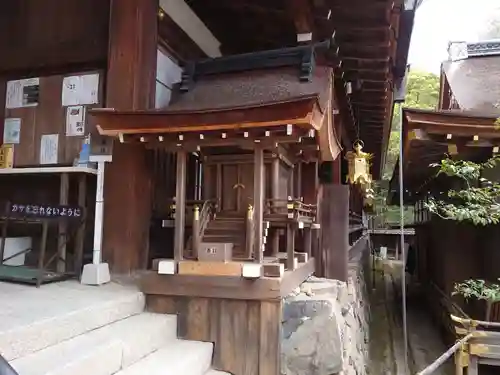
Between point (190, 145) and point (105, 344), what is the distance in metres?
2.19

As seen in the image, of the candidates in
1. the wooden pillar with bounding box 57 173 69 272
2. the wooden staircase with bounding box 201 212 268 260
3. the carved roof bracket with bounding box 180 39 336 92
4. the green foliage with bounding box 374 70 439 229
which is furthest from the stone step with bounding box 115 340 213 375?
the green foliage with bounding box 374 70 439 229

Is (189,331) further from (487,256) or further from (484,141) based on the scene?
(487,256)

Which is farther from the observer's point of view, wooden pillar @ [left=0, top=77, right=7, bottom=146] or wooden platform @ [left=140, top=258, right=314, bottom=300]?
wooden pillar @ [left=0, top=77, right=7, bottom=146]

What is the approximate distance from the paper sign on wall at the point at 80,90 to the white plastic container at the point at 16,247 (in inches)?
76.9

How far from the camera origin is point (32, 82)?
6094 millimetres

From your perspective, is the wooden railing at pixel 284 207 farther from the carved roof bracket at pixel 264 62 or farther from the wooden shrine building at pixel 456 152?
the wooden shrine building at pixel 456 152

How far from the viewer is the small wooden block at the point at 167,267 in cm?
462

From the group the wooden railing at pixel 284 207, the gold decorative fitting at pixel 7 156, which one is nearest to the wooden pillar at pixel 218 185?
the wooden railing at pixel 284 207

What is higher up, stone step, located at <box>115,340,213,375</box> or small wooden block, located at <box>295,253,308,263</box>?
small wooden block, located at <box>295,253,308,263</box>

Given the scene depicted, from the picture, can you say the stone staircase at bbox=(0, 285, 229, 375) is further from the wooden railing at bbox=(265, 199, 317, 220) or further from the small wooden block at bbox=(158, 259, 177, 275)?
the wooden railing at bbox=(265, 199, 317, 220)

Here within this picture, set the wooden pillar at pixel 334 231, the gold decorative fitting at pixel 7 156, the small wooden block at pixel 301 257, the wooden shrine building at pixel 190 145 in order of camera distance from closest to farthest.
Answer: the wooden shrine building at pixel 190 145
the small wooden block at pixel 301 257
the gold decorative fitting at pixel 7 156
the wooden pillar at pixel 334 231

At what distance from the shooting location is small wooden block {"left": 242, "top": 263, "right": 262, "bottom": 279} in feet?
14.1

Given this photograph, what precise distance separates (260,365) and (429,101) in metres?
27.1

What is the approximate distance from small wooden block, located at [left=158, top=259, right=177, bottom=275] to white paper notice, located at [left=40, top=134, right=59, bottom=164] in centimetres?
238
